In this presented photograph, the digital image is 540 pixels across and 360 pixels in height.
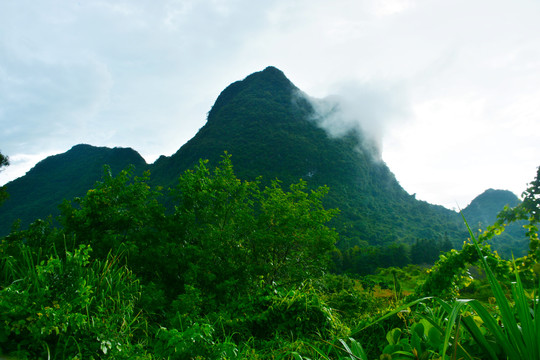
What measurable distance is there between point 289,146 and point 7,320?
64.9 m

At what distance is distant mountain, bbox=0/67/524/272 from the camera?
171 ft

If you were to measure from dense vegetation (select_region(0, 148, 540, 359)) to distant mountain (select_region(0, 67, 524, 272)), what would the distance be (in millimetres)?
34174

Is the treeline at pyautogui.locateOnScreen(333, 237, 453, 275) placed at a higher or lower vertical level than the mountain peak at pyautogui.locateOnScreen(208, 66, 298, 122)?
lower

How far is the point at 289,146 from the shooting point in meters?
65.9

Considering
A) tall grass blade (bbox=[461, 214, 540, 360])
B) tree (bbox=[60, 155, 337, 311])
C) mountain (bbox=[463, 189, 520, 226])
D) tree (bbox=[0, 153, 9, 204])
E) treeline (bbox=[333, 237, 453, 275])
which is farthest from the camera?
mountain (bbox=[463, 189, 520, 226])

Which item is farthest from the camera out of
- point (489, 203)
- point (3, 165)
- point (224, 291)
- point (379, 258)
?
point (489, 203)

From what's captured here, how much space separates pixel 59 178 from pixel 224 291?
8031 centimetres

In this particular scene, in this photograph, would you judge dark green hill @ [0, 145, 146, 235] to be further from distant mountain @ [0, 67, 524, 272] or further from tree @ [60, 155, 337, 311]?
tree @ [60, 155, 337, 311]

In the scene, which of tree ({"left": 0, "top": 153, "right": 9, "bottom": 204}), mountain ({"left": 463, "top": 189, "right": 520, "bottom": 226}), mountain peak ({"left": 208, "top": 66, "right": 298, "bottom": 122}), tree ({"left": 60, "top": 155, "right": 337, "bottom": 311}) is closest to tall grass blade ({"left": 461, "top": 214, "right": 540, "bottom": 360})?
tree ({"left": 60, "top": 155, "right": 337, "bottom": 311})

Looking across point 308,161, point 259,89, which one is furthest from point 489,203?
point 259,89

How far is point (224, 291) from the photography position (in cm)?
492

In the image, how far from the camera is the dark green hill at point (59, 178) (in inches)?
2034

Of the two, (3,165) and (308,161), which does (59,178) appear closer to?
(308,161)

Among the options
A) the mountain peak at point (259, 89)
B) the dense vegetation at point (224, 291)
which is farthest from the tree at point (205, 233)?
the mountain peak at point (259, 89)
